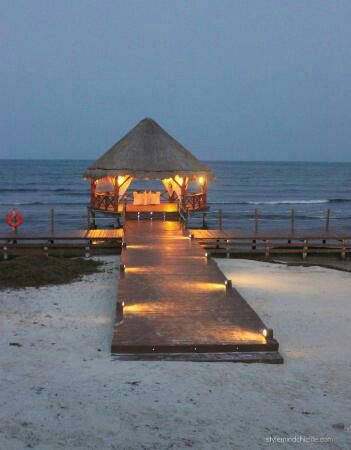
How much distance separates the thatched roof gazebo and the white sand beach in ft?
41.2

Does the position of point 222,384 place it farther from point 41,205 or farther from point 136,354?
point 41,205

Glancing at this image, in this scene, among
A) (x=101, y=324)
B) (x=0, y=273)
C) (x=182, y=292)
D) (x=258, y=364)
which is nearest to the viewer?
(x=258, y=364)

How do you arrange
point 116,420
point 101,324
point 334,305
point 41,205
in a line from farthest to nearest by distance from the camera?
point 41,205, point 334,305, point 101,324, point 116,420

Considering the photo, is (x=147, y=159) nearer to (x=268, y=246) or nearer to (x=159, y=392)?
(x=268, y=246)

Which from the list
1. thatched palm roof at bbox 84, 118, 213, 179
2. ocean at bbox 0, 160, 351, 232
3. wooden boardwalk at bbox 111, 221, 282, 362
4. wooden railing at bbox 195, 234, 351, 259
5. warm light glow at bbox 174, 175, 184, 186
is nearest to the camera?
wooden boardwalk at bbox 111, 221, 282, 362

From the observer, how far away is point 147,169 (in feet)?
72.9

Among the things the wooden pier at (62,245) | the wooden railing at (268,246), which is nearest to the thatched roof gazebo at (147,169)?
the wooden railing at (268,246)

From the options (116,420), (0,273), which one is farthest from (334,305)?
(0,273)

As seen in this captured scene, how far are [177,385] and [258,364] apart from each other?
1277 mm

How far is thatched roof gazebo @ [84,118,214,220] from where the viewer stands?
2236cm

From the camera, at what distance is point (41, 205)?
47469 millimetres

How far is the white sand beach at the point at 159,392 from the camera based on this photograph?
571cm

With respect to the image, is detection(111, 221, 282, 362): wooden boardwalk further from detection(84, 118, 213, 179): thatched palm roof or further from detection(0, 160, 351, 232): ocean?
detection(0, 160, 351, 232): ocean

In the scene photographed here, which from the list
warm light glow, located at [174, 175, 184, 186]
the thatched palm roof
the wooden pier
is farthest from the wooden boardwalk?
warm light glow, located at [174, 175, 184, 186]
